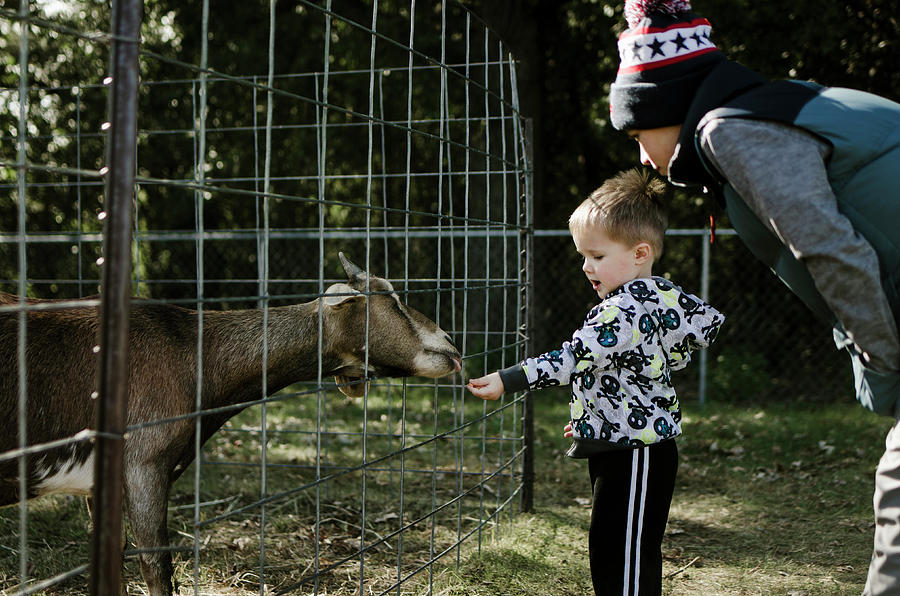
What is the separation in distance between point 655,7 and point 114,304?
1.52 meters

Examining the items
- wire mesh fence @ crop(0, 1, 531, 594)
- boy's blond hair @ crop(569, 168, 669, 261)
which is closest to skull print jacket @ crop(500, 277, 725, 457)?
boy's blond hair @ crop(569, 168, 669, 261)

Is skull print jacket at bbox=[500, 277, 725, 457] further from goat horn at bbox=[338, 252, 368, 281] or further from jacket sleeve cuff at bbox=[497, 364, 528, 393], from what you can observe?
goat horn at bbox=[338, 252, 368, 281]

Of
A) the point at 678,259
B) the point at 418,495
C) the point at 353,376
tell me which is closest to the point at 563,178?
the point at 678,259

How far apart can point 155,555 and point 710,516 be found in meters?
3.23

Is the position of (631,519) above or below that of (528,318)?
below

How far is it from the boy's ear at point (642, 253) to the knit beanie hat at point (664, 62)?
583mm

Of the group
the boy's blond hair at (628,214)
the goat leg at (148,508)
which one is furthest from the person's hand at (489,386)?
the goat leg at (148,508)

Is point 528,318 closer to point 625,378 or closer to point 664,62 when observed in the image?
point 625,378

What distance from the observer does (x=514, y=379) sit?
2574mm

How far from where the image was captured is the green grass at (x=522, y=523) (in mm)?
3826

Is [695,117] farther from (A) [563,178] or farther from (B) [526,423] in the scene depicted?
(A) [563,178]

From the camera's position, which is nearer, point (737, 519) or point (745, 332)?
point (737, 519)

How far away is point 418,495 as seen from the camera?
5.39 meters

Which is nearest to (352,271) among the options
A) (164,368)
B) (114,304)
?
(164,368)
